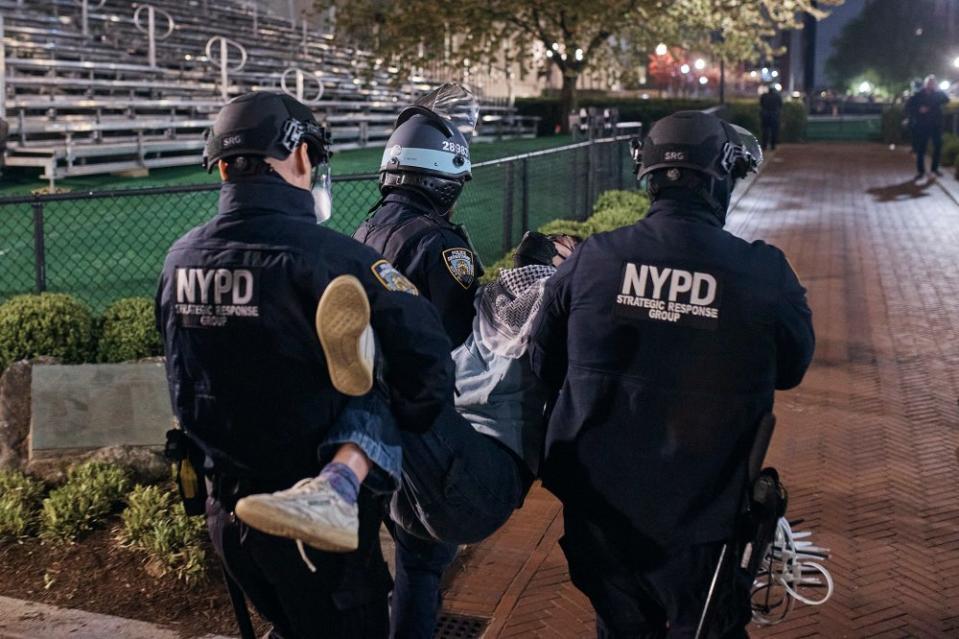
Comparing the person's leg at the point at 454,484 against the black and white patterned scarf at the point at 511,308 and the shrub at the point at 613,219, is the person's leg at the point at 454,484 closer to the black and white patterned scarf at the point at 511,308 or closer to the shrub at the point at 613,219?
the black and white patterned scarf at the point at 511,308

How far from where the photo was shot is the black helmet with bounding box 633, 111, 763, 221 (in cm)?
286

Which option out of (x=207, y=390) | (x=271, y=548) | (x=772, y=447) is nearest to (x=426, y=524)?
(x=271, y=548)

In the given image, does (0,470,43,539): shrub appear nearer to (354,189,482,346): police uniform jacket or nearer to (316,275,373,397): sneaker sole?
(354,189,482,346): police uniform jacket

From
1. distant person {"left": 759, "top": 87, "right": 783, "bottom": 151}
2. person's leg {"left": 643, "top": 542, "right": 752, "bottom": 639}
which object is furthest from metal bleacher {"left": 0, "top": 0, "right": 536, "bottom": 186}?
person's leg {"left": 643, "top": 542, "right": 752, "bottom": 639}

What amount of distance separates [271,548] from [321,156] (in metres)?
1.02

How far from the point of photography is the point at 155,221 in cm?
1191

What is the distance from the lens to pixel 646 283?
2758mm

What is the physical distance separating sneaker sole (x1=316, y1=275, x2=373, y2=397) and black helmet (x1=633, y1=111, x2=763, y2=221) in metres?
0.92

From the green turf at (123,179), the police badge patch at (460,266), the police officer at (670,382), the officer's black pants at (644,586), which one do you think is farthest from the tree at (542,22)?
the officer's black pants at (644,586)

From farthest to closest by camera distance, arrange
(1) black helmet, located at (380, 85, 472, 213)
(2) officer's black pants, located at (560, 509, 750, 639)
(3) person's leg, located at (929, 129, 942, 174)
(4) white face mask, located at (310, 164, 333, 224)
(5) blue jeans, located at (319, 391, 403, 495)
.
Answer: (3) person's leg, located at (929, 129, 942, 174), (1) black helmet, located at (380, 85, 472, 213), (4) white face mask, located at (310, 164, 333, 224), (2) officer's black pants, located at (560, 509, 750, 639), (5) blue jeans, located at (319, 391, 403, 495)

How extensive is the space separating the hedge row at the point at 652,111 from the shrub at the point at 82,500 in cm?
3160

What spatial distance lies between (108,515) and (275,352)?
3082 millimetres

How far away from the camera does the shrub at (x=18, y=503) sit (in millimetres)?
5000

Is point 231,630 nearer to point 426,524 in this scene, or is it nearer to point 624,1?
point 426,524
